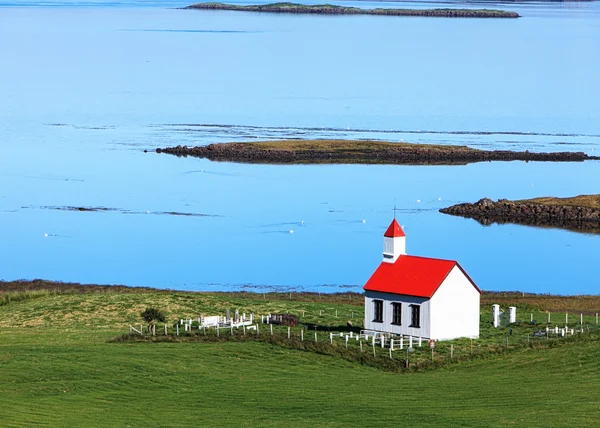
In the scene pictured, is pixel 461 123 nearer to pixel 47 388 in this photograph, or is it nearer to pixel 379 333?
pixel 379 333

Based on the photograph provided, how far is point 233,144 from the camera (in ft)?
447

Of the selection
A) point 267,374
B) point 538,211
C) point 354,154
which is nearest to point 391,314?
point 267,374

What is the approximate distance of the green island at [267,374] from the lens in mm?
39531

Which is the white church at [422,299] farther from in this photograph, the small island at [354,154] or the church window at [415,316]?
the small island at [354,154]

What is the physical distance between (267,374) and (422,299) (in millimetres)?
9273

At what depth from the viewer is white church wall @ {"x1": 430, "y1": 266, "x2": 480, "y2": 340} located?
54.5m

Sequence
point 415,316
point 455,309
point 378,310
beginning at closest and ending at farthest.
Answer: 1. point 415,316
2. point 455,309
3. point 378,310

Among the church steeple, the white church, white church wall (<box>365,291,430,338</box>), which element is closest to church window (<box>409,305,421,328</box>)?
the white church

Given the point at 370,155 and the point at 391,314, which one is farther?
the point at 370,155

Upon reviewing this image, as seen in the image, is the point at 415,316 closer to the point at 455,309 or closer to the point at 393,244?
the point at 455,309

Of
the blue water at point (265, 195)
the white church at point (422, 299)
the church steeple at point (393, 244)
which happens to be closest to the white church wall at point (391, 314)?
the white church at point (422, 299)

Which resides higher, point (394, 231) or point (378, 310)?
point (394, 231)

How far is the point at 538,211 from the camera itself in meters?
104

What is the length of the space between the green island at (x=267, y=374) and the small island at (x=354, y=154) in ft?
221
